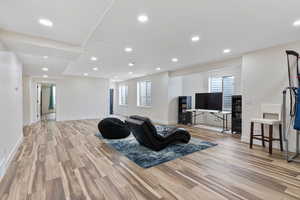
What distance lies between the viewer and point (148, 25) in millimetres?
2592

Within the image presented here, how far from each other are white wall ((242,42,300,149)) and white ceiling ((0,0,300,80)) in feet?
1.11

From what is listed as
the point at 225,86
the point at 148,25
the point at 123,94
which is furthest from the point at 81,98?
Answer: the point at 225,86

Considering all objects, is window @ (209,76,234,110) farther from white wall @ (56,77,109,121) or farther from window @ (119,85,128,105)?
white wall @ (56,77,109,121)

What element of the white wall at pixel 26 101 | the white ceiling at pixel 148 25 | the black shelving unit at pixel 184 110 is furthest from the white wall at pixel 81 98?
the white ceiling at pixel 148 25

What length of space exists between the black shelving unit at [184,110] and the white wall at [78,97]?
5.03 metres

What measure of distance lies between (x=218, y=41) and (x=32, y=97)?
8.71 m

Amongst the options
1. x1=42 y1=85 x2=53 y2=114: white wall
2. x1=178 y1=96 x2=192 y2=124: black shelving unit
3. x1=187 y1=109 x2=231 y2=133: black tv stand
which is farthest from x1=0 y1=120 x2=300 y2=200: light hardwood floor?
x1=42 y1=85 x2=53 y2=114: white wall

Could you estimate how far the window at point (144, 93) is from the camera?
8597 mm

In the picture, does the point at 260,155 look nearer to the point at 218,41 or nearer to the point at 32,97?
the point at 218,41

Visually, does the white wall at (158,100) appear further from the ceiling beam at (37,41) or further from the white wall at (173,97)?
the ceiling beam at (37,41)

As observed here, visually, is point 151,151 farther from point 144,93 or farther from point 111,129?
point 144,93

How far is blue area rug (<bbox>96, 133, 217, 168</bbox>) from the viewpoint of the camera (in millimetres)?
2951

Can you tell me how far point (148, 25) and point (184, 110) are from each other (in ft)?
17.4

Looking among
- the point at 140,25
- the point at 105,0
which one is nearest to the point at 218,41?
the point at 140,25
